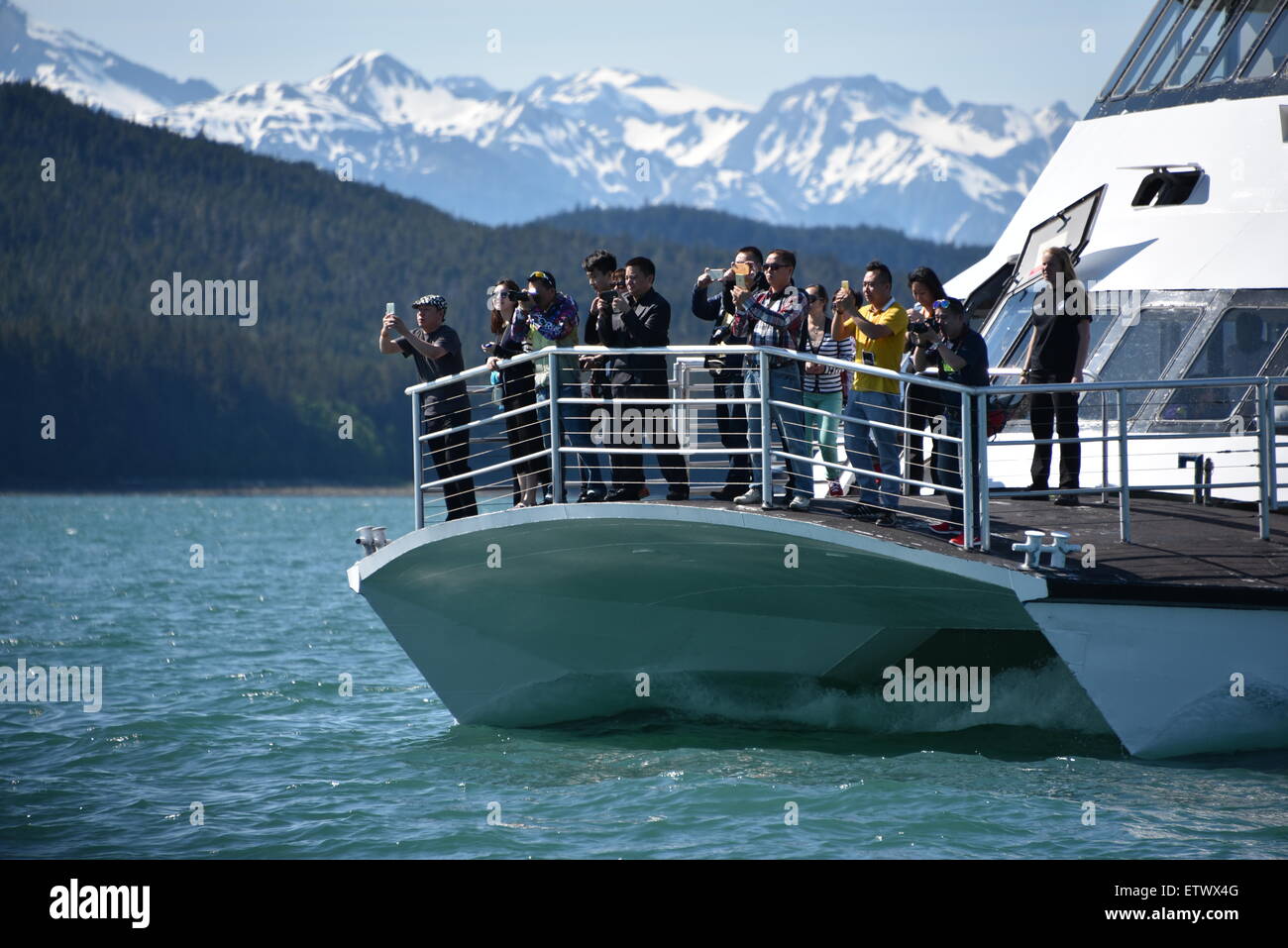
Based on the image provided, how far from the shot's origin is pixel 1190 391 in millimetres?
13820

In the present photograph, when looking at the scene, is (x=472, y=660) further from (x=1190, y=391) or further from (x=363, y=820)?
(x=1190, y=391)

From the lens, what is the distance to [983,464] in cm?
1106

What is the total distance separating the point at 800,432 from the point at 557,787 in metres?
3.42

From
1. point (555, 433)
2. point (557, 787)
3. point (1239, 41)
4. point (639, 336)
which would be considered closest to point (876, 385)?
point (639, 336)

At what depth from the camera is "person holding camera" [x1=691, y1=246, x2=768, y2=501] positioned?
12523 millimetres

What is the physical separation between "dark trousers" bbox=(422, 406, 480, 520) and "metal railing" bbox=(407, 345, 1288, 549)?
0.03 meters

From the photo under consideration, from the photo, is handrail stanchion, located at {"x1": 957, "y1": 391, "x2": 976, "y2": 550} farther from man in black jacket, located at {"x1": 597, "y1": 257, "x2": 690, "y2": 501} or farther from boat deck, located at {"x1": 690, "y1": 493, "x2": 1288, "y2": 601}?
man in black jacket, located at {"x1": 597, "y1": 257, "x2": 690, "y2": 501}

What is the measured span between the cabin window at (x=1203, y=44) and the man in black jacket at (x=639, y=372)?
6952mm

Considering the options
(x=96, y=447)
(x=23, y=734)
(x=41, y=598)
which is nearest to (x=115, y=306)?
(x=96, y=447)

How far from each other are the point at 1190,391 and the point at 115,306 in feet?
546

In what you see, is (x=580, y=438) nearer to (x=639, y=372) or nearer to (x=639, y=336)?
(x=639, y=372)

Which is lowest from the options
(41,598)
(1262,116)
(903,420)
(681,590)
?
(41,598)

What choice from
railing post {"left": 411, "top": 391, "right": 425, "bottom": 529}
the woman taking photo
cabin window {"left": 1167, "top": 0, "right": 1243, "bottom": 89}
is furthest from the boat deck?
cabin window {"left": 1167, "top": 0, "right": 1243, "bottom": 89}

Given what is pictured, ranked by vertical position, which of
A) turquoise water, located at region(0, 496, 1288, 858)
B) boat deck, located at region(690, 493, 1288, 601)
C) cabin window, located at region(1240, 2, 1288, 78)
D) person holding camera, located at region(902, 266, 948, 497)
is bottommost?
turquoise water, located at region(0, 496, 1288, 858)
